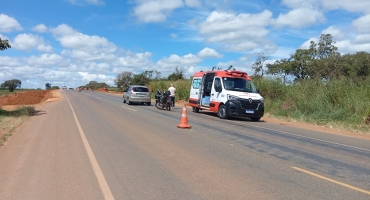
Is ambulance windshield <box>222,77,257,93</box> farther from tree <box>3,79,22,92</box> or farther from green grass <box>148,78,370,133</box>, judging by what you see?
tree <box>3,79,22,92</box>

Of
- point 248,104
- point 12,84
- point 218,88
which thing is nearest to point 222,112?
point 218,88

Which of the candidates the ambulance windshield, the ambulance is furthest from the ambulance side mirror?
the ambulance windshield

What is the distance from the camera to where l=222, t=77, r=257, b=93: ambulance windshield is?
61.6ft

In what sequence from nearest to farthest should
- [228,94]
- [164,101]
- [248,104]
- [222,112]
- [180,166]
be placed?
1. [180,166]
2. [248,104]
3. [228,94]
4. [222,112]
5. [164,101]

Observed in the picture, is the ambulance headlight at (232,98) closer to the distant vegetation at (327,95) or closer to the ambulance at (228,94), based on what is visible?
the ambulance at (228,94)

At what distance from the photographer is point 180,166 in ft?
23.8

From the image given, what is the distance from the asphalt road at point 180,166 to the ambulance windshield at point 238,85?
7.06m

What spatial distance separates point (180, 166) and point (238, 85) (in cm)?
1231

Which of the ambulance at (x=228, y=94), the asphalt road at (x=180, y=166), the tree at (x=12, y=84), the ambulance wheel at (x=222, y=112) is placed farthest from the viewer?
the tree at (x=12, y=84)

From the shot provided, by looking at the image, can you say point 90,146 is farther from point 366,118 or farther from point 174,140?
point 366,118

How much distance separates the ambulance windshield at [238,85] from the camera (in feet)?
61.6

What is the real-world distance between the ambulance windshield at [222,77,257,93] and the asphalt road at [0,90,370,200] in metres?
7.06

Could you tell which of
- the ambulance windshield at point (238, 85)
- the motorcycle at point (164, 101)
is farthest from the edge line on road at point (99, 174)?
the motorcycle at point (164, 101)

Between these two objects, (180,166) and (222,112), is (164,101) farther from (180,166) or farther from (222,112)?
(180,166)
